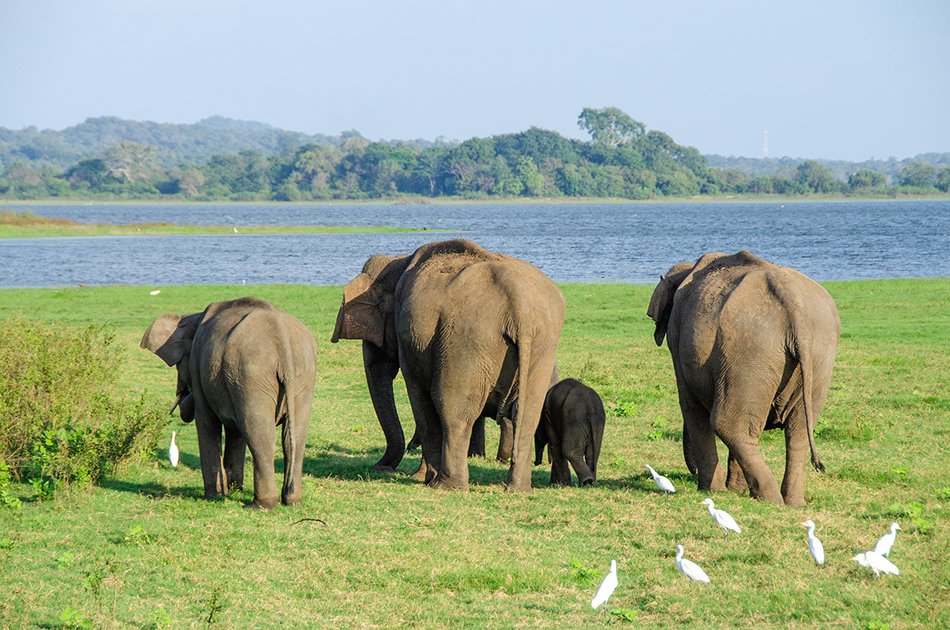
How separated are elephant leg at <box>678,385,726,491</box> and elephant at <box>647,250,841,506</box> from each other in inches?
6.7

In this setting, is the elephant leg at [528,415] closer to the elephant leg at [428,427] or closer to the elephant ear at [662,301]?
the elephant leg at [428,427]

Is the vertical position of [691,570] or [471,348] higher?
[471,348]

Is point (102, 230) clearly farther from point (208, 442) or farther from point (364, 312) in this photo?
point (208, 442)

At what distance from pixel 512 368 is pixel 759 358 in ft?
7.19

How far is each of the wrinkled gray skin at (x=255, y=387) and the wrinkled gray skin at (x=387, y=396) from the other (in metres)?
2.07

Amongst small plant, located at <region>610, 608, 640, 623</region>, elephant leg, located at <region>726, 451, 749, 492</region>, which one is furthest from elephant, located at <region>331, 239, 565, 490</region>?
small plant, located at <region>610, 608, 640, 623</region>

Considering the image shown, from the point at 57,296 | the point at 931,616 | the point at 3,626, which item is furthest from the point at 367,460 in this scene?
the point at 57,296

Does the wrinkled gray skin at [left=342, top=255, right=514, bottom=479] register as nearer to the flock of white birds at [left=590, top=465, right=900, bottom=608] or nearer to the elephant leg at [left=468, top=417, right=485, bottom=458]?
the elephant leg at [left=468, top=417, right=485, bottom=458]

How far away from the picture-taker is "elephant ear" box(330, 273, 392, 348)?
12531mm

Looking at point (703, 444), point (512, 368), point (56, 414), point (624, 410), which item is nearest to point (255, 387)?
point (512, 368)

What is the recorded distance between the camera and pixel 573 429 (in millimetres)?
11547

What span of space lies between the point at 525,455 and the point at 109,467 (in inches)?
155

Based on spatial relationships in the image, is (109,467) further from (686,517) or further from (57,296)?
(57,296)

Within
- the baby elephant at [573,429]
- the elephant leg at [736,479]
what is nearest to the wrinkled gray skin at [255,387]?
the baby elephant at [573,429]
